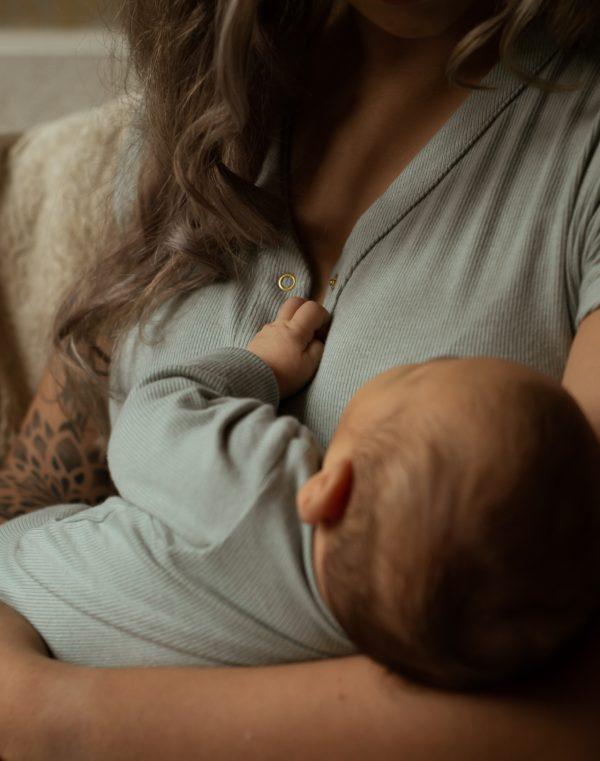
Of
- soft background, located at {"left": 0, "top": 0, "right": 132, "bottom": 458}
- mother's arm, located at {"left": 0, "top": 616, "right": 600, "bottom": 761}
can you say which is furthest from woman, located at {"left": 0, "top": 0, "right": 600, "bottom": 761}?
soft background, located at {"left": 0, "top": 0, "right": 132, "bottom": 458}

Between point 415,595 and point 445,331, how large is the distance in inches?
13.5

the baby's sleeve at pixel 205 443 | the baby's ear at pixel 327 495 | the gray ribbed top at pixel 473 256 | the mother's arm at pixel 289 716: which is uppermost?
the gray ribbed top at pixel 473 256

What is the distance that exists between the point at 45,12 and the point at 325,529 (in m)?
1.82

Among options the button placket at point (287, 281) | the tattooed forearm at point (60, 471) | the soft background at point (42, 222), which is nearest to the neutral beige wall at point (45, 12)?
the soft background at point (42, 222)

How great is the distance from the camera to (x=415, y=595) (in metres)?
0.74

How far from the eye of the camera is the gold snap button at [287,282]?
1162mm

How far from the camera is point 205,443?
0.92 meters

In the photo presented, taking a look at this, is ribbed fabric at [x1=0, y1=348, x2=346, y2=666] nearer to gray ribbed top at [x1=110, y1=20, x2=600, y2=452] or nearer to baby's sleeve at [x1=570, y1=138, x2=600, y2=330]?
gray ribbed top at [x1=110, y1=20, x2=600, y2=452]

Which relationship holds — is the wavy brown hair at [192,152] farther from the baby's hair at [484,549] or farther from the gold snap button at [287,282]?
the baby's hair at [484,549]

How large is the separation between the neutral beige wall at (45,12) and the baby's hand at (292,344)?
4.58ft

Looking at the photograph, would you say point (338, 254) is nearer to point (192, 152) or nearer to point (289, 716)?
point (192, 152)

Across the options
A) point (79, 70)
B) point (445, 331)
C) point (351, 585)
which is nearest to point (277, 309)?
point (445, 331)

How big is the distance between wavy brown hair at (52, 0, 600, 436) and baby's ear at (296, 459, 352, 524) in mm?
459

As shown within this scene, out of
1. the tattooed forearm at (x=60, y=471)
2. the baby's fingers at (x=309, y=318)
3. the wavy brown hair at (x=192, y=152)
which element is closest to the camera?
the baby's fingers at (x=309, y=318)
